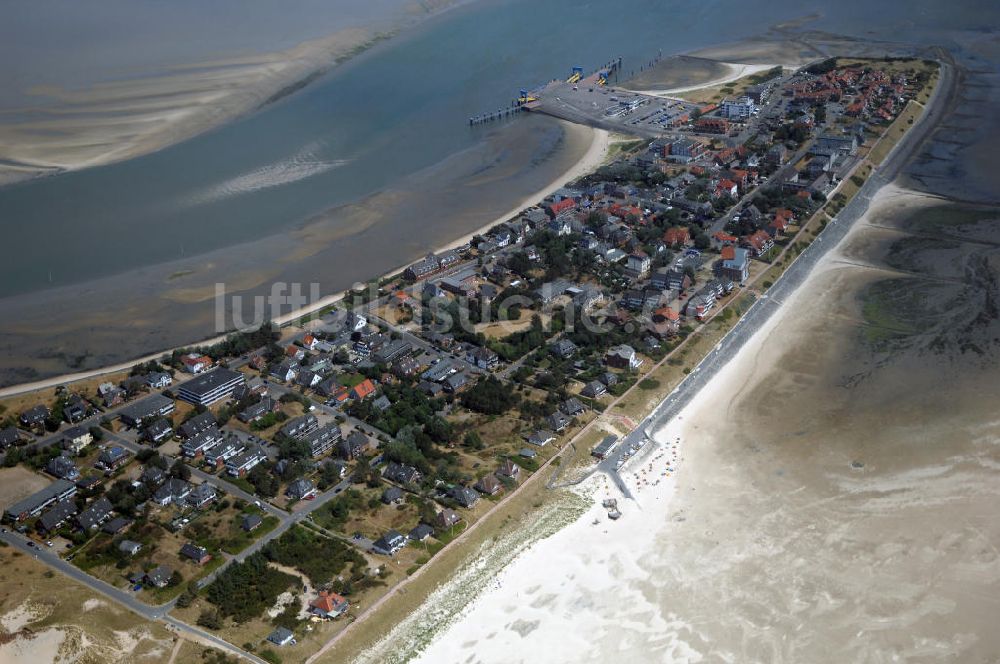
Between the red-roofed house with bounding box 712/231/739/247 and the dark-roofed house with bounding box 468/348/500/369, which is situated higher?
the red-roofed house with bounding box 712/231/739/247

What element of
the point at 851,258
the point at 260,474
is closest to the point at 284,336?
the point at 260,474

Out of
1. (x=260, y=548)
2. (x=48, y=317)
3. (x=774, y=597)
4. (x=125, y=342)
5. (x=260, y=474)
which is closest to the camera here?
(x=774, y=597)

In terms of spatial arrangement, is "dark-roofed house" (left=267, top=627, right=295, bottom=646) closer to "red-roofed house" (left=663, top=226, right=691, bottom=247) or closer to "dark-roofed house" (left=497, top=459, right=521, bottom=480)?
"dark-roofed house" (left=497, top=459, right=521, bottom=480)

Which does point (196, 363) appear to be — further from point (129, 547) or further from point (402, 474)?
point (402, 474)

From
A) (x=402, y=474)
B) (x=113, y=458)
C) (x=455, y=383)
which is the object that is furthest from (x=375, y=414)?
(x=113, y=458)

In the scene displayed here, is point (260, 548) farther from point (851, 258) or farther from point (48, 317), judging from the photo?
point (851, 258)

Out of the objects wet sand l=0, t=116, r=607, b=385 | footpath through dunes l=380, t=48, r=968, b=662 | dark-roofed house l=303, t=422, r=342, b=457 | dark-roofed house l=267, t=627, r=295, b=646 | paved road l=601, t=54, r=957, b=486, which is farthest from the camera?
wet sand l=0, t=116, r=607, b=385

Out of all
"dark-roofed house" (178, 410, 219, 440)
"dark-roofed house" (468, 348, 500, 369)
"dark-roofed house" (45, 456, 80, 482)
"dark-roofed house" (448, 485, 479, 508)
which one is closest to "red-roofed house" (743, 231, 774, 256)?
"dark-roofed house" (468, 348, 500, 369)
